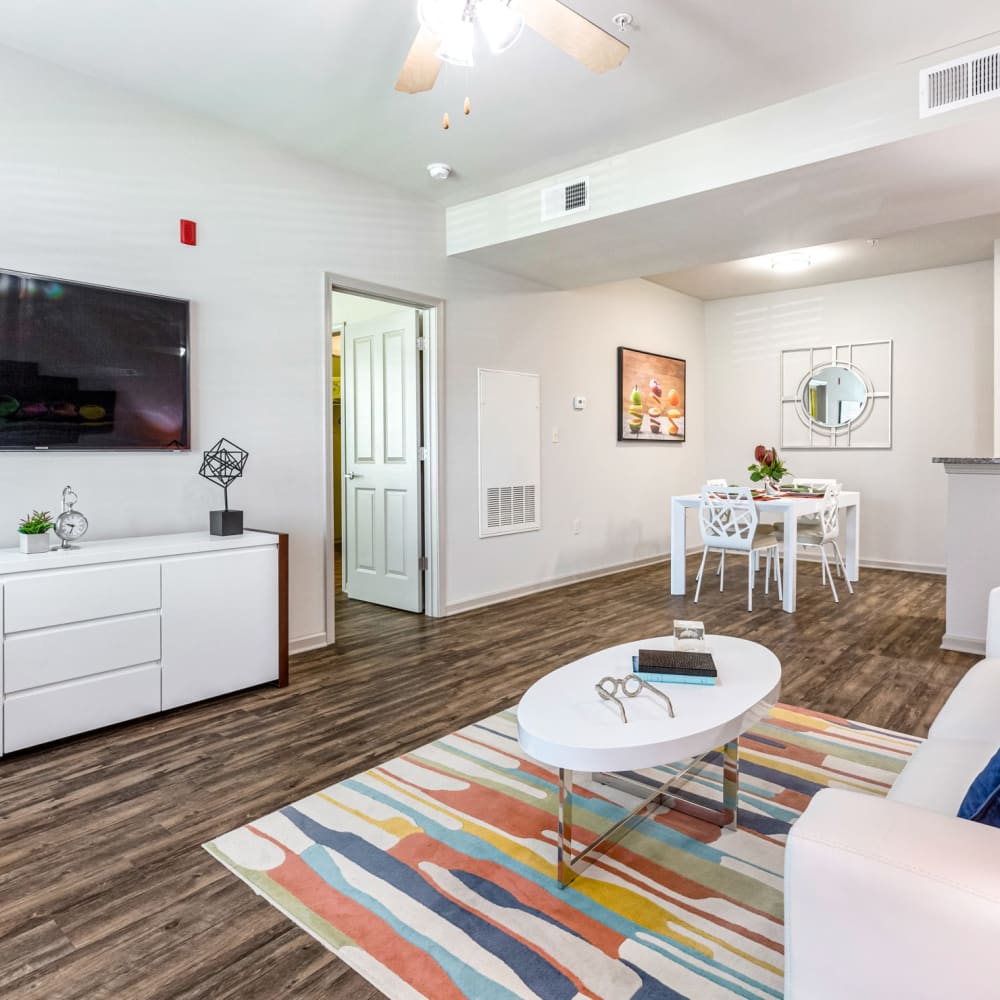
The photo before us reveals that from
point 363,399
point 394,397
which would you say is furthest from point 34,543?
point 363,399

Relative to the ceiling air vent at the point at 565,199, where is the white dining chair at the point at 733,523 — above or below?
below

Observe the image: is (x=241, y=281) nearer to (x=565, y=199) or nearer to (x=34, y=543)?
(x=34, y=543)

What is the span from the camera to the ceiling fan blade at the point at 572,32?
6.87ft

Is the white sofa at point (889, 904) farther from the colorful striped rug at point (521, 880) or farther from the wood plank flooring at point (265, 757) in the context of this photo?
the wood plank flooring at point (265, 757)

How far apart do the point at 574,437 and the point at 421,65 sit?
12.3 feet

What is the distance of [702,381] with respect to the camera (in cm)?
768

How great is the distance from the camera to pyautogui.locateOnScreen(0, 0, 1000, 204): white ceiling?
257 centimetres

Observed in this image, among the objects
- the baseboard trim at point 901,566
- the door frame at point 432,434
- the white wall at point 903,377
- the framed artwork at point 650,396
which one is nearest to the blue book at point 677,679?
the door frame at point 432,434

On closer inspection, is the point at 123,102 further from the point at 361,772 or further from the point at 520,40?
the point at 361,772

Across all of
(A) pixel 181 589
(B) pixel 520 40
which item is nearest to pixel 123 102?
(B) pixel 520 40

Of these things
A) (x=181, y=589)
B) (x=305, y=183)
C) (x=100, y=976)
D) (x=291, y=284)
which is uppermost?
(x=305, y=183)

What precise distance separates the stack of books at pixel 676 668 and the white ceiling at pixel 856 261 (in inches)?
164

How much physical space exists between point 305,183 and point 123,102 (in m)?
0.94

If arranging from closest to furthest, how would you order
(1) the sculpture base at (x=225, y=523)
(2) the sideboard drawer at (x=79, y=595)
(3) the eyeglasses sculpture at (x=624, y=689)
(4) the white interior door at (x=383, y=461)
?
(3) the eyeglasses sculpture at (x=624, y=689) → (2) the sideboard drawer at (x=79, y=595) → (1) the sculpture base at (x=225, y=523) → (4) the white interior door at (x=383, y=461)
